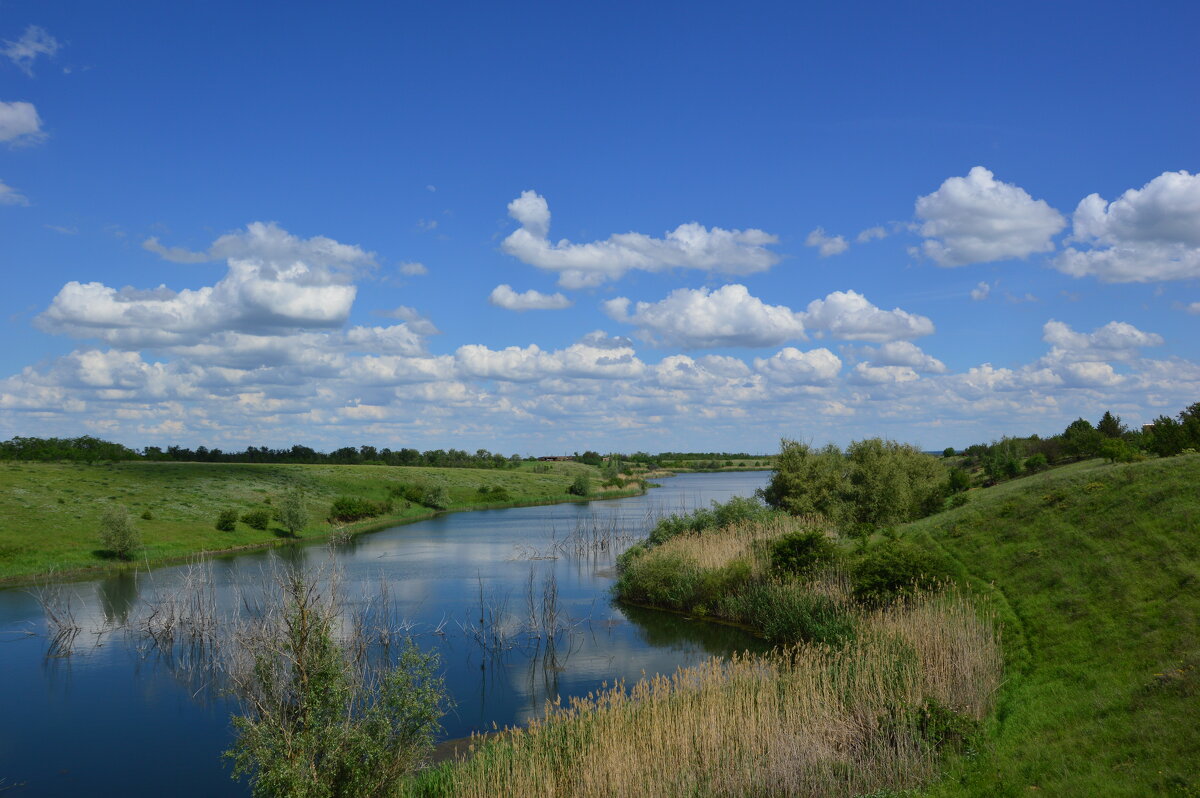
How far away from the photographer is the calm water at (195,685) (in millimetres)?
19281

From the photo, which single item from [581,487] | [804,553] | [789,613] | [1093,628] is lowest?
[581,487]

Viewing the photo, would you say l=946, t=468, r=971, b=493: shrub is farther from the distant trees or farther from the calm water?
the calm water

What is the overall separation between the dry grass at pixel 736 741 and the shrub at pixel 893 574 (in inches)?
287

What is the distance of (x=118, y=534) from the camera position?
4847cm

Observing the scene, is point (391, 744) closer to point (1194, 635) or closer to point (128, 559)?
point (1194, 635)

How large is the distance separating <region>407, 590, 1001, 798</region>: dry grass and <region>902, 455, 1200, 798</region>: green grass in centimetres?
114

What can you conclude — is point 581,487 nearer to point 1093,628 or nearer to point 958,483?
point 958,483

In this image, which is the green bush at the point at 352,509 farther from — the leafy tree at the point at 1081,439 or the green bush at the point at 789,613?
the leafy tree at the point at 1081,439

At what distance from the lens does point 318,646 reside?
11844mm

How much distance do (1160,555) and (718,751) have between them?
15990mm

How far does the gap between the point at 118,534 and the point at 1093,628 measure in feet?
176

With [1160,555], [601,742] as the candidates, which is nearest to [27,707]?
[601,742]

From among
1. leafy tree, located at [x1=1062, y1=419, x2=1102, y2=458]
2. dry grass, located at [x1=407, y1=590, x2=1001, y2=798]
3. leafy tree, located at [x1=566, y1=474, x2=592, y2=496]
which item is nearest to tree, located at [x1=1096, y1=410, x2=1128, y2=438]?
leafy tree, located at [x1=1062, y1=419, x2=1102, y2=458]


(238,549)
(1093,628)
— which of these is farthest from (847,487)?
(238,549)
